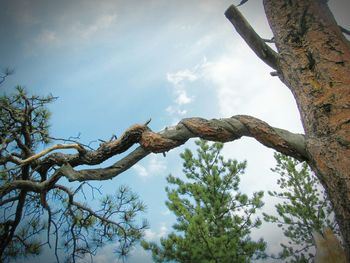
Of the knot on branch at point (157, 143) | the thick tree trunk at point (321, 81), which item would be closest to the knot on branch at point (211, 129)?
the knot on branch at point (157, 143)

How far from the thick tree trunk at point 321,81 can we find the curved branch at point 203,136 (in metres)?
0.18

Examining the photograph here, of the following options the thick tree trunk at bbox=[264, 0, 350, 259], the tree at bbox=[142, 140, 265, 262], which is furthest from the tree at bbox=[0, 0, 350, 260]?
the tree at bbox=[142, 140, 265, 262]

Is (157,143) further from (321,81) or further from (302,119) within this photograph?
(321,81)

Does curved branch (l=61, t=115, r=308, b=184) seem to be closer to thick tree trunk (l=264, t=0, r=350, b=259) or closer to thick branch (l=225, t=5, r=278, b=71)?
thick tree trunk (l=264, t=0, r=350, b=259)

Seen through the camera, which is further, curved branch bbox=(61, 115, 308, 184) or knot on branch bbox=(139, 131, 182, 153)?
knot on branch bbox=(139, 131, 182, 153)

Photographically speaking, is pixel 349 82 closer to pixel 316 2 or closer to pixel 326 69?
Answer: pixel 326 69

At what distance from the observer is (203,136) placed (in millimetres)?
2092

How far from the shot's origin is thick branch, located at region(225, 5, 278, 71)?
78.5 inches

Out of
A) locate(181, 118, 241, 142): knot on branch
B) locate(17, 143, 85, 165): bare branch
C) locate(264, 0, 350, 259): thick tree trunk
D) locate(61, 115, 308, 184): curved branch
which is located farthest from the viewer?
locate(17, 143, 85, 165): bare branch

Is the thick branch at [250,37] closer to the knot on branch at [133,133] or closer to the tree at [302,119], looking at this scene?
the tree at [302,119]

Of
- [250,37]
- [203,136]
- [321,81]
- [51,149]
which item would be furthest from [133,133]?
[321,81]

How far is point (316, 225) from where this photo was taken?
391 inches

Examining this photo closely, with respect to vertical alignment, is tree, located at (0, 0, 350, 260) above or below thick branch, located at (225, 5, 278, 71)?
below

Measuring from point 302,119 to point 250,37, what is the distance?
0.73 metres
